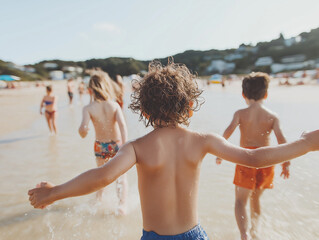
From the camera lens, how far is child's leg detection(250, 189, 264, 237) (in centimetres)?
284

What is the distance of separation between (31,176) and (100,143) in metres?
2.60

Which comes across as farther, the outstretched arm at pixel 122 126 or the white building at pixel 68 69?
the white building at pixel 68 69

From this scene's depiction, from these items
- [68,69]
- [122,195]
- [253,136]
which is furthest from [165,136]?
[68,69]

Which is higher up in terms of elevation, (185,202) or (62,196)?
(62,196)

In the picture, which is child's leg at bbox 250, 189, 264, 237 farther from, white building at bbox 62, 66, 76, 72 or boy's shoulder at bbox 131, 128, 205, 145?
white building at bbox 62, 66, 76, 72

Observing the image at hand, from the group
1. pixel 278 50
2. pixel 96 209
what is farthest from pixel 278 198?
pixel 278 50

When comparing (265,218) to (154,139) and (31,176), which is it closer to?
(154,139)

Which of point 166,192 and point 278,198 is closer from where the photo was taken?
point 166,192

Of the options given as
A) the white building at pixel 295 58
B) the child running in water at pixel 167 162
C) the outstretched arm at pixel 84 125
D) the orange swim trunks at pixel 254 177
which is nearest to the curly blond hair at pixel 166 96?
the child running in water at pixel 167 162

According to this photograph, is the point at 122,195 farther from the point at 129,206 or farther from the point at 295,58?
the point at 295,58

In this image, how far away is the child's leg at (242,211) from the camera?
8.66 feet

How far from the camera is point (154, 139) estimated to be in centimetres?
142

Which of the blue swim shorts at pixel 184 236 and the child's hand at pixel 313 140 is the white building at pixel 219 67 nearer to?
the child's hand at pixel 313 140

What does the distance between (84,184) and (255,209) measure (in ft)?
8.20
